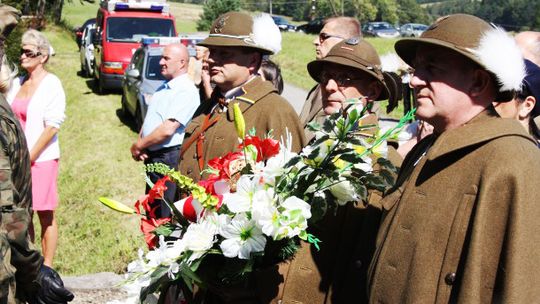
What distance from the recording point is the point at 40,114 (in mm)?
5676

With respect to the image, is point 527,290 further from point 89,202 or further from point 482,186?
point 89,202

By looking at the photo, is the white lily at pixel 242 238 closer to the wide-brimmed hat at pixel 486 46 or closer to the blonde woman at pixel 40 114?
the wide-brimmed hat at pixel 486 46

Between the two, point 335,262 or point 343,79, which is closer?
point 335,262

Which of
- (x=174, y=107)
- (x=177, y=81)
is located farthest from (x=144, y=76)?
(x=174, y=107)

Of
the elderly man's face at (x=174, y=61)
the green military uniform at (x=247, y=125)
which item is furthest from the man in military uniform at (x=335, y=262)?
the elderly man's face at (x=174, y=61)

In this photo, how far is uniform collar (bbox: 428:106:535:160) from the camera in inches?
86.9

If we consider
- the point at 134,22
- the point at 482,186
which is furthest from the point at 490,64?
the point at 134,22

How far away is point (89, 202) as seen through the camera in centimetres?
870

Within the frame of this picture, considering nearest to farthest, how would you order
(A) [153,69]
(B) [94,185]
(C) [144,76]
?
(B) [94,185] → (C) [144,76] → (A) [153,69]

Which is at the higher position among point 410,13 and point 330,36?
point 330,36

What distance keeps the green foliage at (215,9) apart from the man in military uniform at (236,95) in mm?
44101

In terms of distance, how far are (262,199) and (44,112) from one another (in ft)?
12.6

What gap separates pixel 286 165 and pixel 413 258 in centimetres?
55

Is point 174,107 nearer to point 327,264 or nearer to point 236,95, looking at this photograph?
point 236,95
